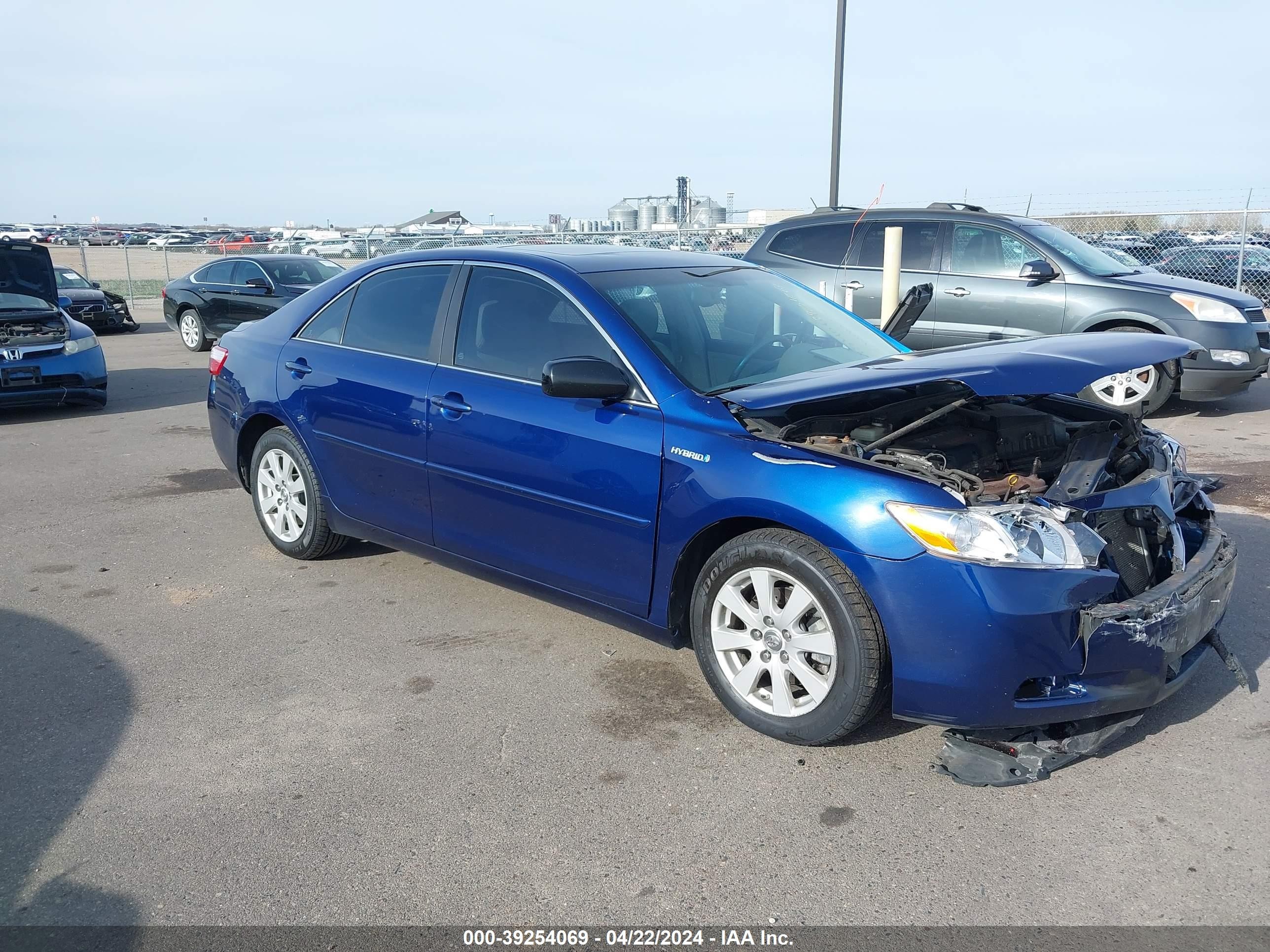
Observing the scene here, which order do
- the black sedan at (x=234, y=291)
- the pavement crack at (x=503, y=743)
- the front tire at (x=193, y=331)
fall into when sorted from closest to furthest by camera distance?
the pavement crack at (x=503, y=743), the black sedan at (x=234, y=291), the front tire at (x=193, y=331)

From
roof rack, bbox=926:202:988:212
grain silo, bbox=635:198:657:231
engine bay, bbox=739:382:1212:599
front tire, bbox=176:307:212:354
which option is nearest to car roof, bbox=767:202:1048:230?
roof rack, bbox=926:202:988:212

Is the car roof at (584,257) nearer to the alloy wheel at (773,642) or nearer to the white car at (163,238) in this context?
the alloy wheel at (773,642)

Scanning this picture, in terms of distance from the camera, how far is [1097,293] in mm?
9586

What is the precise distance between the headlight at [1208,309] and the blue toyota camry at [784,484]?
221 inches

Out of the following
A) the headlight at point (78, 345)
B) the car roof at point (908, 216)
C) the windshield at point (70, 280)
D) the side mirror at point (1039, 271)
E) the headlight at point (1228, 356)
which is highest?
the car roof at point (908, 216)

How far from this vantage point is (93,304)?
1912 centimetres

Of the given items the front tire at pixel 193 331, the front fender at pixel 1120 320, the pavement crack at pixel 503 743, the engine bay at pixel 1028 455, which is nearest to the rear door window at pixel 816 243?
the front fender at pixel 1120 320

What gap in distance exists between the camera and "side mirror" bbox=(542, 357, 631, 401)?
4.02 metres

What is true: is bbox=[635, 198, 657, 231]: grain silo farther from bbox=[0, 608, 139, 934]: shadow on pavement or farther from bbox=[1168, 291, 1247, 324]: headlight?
bbox=[0, 608, 139, 934]: shadow on pavement

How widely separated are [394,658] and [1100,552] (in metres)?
2.79

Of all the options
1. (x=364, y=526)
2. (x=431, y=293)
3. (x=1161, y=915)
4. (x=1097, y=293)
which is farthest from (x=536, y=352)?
(x=1097, y=293)

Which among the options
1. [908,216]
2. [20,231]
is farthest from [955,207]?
[20,231]

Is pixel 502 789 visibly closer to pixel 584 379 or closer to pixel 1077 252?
pixel 584 379

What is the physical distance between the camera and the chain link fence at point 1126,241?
56.3 ft
